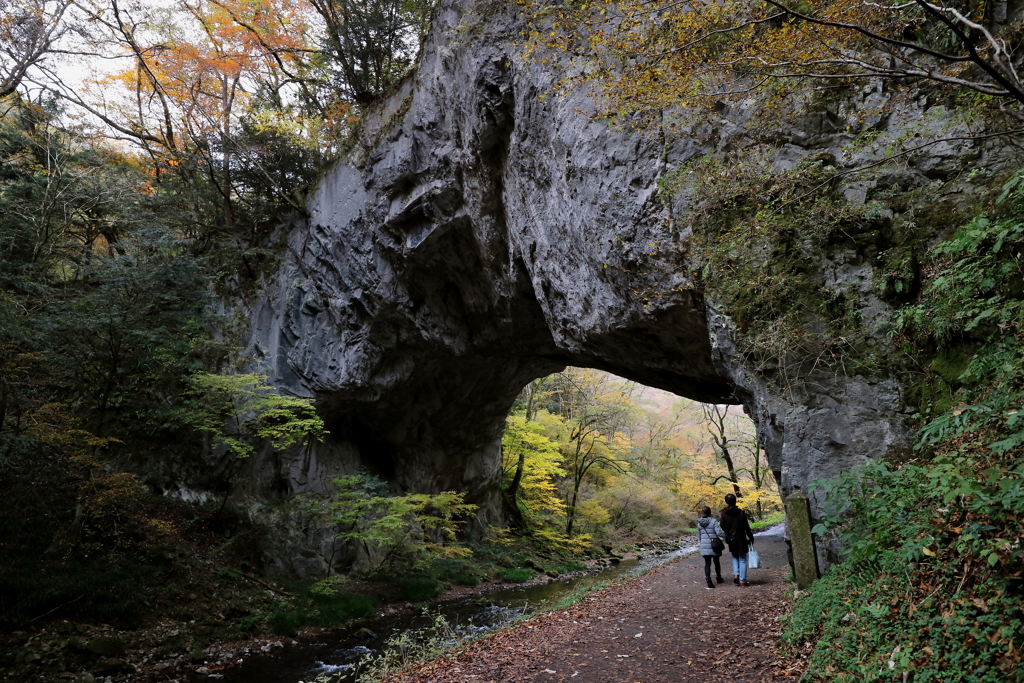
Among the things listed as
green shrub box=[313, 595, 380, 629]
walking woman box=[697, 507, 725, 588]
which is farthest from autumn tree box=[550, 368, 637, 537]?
walking woman box=[697, 507, 725, 588]

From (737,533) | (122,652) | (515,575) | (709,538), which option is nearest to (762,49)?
(737,533)

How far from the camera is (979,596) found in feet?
9.34

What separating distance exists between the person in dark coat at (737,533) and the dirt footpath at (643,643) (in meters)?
0.31

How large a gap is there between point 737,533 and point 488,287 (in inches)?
305

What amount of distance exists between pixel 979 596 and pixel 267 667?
32.2 ft

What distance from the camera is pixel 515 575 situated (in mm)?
16312

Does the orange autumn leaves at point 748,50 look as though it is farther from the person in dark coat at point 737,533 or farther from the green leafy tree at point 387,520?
the green leafy tree at point 387,520

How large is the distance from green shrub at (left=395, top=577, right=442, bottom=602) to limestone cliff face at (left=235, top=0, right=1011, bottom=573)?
3.95 meters

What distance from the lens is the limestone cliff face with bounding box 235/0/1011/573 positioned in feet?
20.3

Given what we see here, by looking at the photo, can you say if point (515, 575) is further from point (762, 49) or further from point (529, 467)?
point (762, 49)

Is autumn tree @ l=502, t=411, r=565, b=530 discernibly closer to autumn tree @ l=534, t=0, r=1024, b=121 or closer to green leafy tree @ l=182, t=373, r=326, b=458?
green leafy tree @ l=182, t=373, r=326, b=458

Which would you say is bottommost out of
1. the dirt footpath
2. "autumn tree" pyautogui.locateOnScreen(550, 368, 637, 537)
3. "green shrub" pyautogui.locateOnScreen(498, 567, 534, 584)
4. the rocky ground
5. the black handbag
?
"green shrub" pyautogui.locateOnScreen(498, 567, 534, 584)

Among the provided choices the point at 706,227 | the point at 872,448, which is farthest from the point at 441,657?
the point at 706,227

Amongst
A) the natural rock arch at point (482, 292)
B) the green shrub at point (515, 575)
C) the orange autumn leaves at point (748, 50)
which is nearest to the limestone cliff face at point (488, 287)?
the natural rock arch at point (482, 292)
